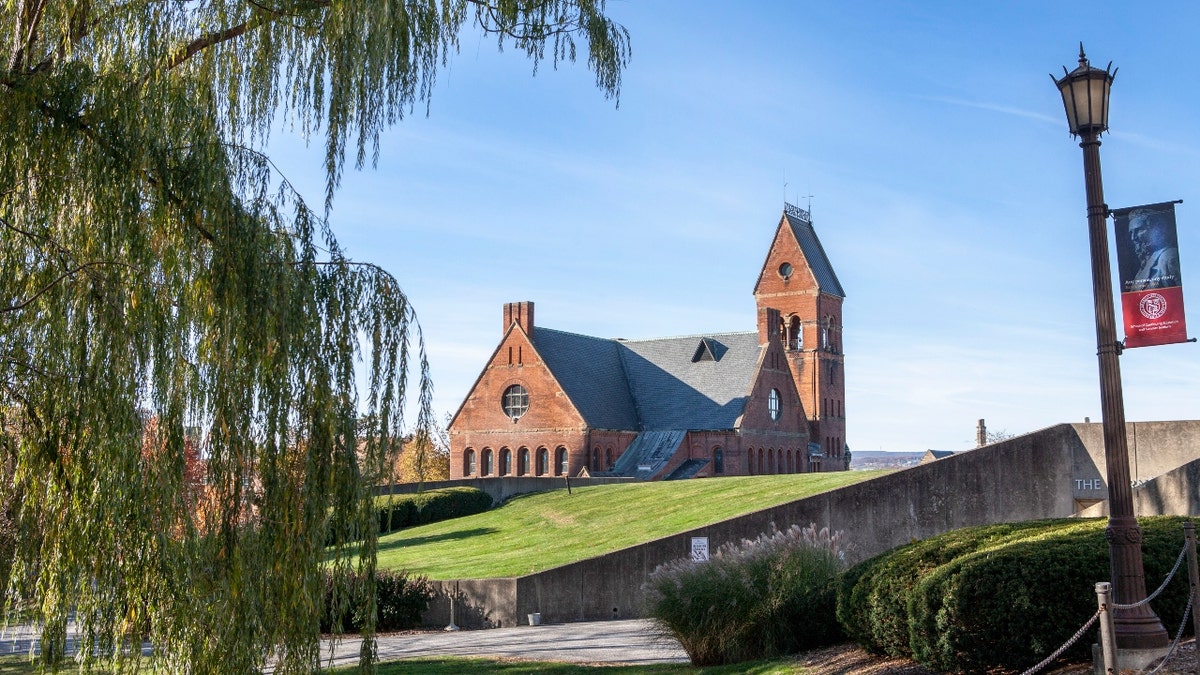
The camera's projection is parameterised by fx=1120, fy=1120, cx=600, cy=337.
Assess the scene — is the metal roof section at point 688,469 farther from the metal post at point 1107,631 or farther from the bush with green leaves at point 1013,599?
the metal post at point 1107,631

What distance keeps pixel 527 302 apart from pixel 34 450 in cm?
5159

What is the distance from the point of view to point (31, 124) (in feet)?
24.4

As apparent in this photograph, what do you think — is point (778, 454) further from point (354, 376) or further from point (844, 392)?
point (354, 376)

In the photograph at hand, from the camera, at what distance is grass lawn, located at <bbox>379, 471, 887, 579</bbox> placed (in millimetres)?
28891

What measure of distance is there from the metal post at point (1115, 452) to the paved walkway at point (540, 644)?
268 inches

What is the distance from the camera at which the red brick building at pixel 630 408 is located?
190 ft

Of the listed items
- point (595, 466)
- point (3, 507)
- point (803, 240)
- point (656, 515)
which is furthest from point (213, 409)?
point (803, 240)

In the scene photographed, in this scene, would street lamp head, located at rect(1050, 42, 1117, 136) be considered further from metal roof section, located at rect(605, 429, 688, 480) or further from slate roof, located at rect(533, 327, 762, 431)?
slate roof, located at rect(533, 327, 762, 431)

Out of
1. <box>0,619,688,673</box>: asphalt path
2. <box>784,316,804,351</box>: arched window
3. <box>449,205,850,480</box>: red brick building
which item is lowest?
<box>0,619,688,673</box>: asphalt path

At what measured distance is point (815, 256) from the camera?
268ft

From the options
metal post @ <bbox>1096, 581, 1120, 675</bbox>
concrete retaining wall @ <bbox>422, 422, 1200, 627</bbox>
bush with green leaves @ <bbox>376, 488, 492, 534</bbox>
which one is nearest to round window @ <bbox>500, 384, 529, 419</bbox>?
bush with green leaves @ <bbox>376, 488, 492, 534</bbox>

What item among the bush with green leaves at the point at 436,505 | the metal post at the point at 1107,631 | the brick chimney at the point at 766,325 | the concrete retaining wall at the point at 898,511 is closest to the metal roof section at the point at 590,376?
the brick chimney at the point at 766,325

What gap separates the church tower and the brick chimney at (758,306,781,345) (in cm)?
1636

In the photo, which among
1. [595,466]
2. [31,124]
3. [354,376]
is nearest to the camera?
[31,124]
